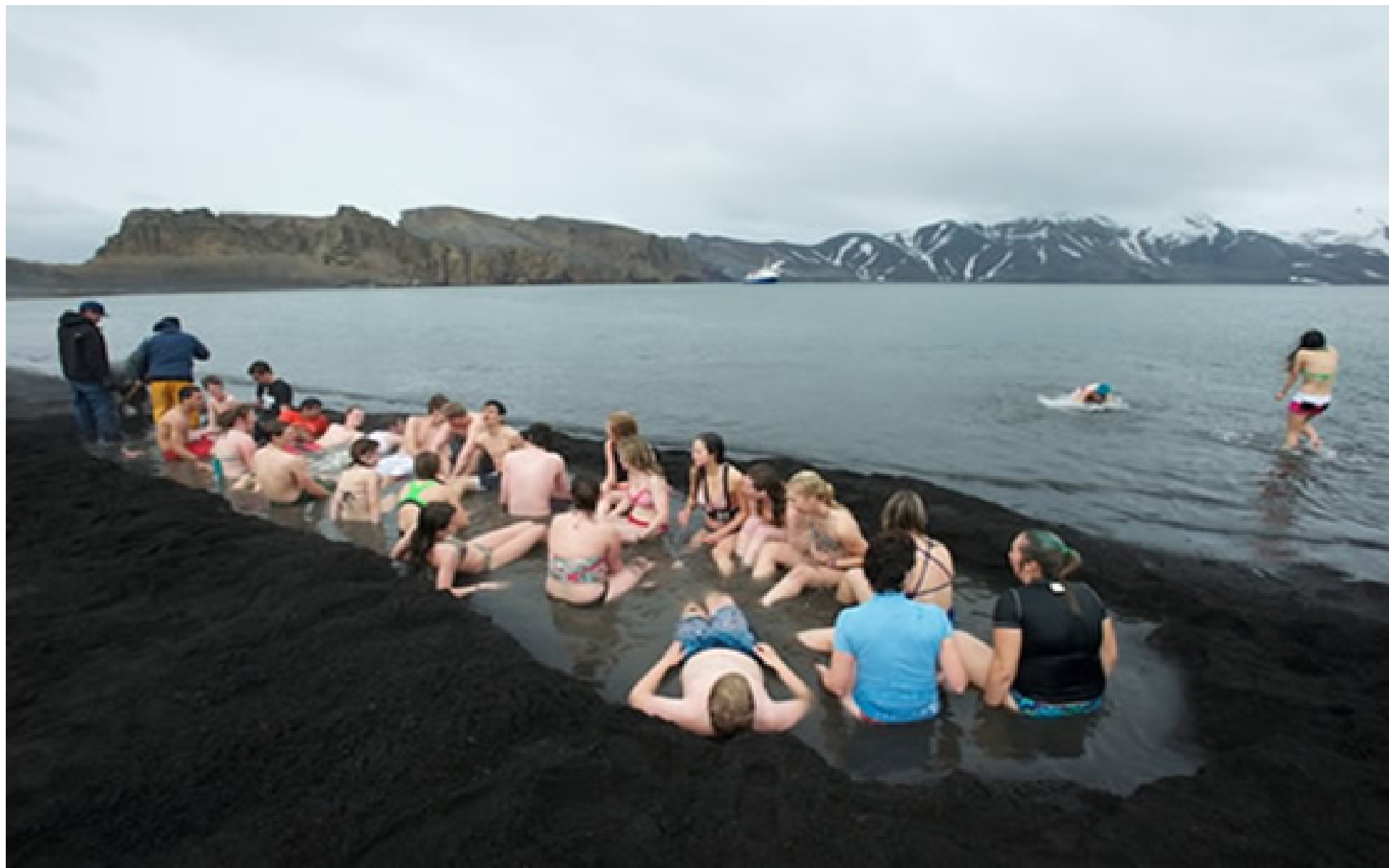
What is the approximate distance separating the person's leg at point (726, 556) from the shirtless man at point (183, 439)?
341 inches

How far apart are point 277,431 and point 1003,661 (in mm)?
9295

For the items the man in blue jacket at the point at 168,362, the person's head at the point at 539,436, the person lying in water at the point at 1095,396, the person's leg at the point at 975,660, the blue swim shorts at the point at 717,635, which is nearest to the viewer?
the person's leg at the point at 975,660

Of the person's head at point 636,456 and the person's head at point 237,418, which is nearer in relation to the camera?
the person's head at point 636,456

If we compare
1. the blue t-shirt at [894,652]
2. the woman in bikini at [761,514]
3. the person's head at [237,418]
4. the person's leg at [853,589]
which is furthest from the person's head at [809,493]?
the person's head at [237,418]

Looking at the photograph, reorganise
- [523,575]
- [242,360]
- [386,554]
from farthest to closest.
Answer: [242,360], [386,554], [523,575]

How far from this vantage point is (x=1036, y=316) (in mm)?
64750

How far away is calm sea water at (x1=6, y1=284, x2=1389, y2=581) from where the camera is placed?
10.5m

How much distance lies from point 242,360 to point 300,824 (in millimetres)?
31151

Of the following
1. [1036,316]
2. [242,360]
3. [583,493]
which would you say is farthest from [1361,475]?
[1036,316]

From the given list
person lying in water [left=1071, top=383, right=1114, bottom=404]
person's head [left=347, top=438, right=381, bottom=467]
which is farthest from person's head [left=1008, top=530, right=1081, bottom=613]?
person lying in water [left=1071, top=383, right=1114, bottom=404]

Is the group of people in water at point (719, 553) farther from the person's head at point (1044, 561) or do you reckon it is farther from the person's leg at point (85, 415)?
the person's leg at point (85, 415)

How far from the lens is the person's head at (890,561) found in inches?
162

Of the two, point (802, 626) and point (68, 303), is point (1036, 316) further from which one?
point (68, 303)

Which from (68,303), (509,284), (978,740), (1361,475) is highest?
(509,284)
